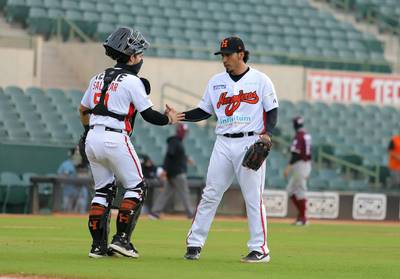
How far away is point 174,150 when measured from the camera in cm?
2412

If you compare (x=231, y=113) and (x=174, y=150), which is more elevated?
(x=231, y=113)

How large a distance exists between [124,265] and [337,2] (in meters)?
29.7

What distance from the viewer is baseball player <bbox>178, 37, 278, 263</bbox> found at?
38.8ft

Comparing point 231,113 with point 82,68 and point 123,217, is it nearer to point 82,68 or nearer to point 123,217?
point 123,217

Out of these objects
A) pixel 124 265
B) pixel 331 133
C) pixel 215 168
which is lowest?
pixel 331 133

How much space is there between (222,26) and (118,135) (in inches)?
925

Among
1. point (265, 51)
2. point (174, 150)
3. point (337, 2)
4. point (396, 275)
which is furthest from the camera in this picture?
point (337, 2)

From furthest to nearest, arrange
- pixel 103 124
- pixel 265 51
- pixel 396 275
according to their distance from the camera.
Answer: pixel 265 51
pixel 103 124
pixel 396 275

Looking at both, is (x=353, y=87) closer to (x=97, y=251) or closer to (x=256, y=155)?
(x=256, y=155)

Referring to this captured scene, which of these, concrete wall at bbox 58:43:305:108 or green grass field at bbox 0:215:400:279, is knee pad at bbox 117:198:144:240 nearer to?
green grass field at bbox 0:215:400:279

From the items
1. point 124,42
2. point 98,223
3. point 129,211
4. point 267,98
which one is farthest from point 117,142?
point 267,98

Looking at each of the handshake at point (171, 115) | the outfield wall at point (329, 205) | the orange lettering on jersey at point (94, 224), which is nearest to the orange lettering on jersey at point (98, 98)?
the handshake at point (171, 115)

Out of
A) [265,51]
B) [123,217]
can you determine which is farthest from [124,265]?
[265,51]

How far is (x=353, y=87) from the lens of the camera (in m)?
34.9
